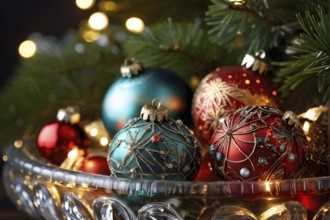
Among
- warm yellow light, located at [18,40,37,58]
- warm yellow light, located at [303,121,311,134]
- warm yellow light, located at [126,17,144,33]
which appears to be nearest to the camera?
warm yellow light, located at [303,121,311,134]

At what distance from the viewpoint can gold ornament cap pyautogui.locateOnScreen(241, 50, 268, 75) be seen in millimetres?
550

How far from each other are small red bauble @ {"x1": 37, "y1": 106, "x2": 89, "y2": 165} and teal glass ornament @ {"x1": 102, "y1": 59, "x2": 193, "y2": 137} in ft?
0.20

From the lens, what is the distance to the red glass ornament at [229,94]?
54 cm

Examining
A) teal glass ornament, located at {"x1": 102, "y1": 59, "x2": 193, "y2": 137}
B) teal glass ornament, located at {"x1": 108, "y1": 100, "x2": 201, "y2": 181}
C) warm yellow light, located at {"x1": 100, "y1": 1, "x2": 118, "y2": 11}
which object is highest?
warm yellow light, located at {"x1": 100, "y1": 1, "x2": 118, "y2": 11}

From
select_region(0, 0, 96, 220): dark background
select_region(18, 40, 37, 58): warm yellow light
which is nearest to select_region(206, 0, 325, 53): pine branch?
select_region(18, 40, 37, 58): warm yellow light

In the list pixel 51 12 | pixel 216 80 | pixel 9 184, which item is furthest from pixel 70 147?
pixel 51 12

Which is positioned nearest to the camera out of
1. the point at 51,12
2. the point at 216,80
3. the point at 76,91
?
the point at 216,80

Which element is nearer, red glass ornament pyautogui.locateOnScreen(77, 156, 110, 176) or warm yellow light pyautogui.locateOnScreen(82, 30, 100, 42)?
red glass ornament pyautogui.locateOnScreen(77, 156, 110, 176)

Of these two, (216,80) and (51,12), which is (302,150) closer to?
(216,80)

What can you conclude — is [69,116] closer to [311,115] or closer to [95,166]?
[95,166]

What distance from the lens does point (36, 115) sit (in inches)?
33.6

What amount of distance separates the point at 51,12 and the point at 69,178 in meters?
0.90

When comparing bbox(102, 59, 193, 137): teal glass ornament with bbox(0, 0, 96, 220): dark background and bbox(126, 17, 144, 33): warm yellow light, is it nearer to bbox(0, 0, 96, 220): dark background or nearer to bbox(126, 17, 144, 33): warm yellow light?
bbox(126, 17, 144, 33): warm yellow light

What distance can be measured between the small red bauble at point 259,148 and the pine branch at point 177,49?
19 cm
